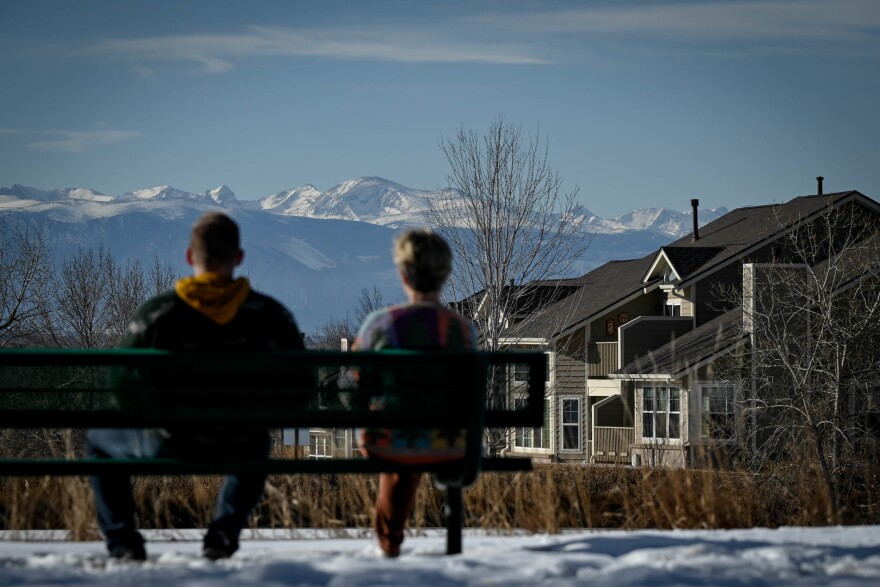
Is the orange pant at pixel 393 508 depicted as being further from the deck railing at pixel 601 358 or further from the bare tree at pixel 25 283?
the bare tree at pixel 25 283

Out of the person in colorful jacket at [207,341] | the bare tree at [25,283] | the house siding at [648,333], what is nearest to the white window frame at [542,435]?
the house siding at [648,333]

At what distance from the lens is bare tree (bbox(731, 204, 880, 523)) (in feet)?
95.9

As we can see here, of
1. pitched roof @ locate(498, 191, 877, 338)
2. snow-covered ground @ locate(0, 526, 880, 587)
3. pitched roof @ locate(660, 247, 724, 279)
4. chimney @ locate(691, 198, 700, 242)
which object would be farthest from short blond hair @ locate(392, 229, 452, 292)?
chimney @ locate(691, 198, 700, 242)

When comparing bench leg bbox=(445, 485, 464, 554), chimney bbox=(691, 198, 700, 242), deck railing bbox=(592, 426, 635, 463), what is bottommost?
bench leg bbox=(445, 485, 464, 554)

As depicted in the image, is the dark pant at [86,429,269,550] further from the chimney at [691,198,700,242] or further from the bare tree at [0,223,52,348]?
the chimney at [691,198,700,242]

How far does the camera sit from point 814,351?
2991 cm

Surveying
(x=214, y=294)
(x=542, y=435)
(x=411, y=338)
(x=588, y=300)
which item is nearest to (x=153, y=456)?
(x=214, y=294)

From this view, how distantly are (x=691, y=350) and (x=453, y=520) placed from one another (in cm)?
3555

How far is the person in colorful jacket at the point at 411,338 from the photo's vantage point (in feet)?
20.3

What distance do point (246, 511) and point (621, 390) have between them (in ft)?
133

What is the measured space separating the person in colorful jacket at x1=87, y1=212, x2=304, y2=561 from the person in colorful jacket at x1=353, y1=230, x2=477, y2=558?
0.45 meters

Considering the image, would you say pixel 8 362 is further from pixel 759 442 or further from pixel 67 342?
pixel 67 342

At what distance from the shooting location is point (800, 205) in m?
45.8

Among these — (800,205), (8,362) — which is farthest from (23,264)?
(8,362)
